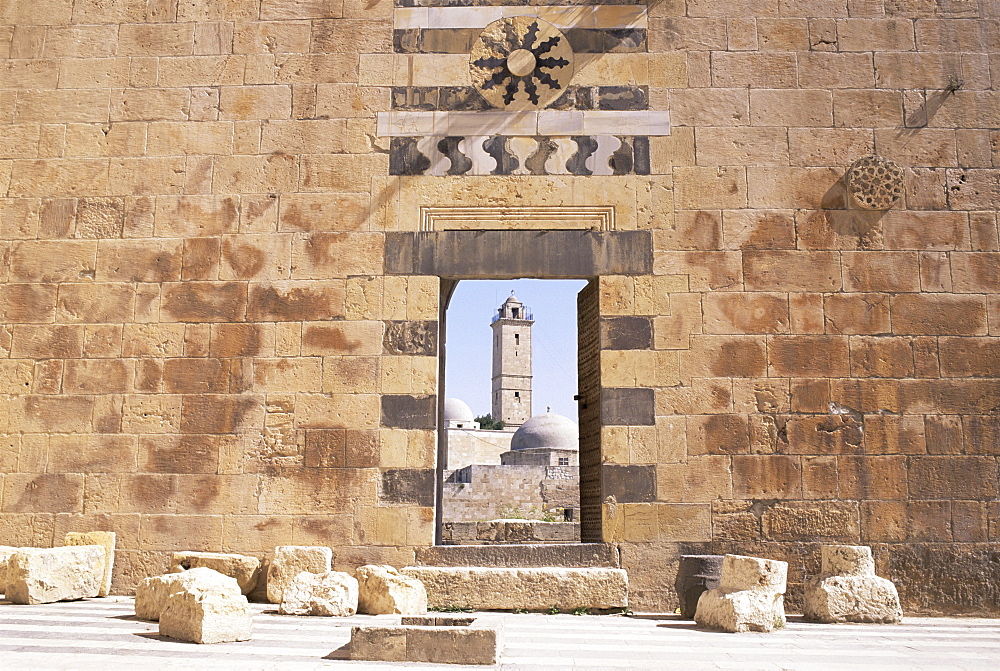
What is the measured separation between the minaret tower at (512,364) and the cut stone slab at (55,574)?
47261 millimetres

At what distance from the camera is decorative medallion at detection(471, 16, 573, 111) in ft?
22.6

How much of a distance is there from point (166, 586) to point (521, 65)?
457 centimetres

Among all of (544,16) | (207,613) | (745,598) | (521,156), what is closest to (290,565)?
(207,613)

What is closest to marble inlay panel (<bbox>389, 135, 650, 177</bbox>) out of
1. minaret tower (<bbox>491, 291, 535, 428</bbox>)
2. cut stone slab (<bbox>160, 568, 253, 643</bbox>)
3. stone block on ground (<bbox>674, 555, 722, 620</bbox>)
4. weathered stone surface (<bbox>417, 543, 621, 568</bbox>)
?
weathered stone surface (<bbox>417, 543, 621, 568</bbox>)

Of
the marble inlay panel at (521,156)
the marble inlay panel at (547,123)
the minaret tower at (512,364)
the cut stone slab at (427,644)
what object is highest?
the minaret tower at (512,364)

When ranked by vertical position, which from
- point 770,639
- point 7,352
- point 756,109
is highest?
point 756,109

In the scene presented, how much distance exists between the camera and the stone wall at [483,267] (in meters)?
6.36

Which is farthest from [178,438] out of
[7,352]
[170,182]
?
[170,182]

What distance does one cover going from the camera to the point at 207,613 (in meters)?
4.27

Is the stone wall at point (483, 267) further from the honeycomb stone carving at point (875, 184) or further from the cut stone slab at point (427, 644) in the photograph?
the cut stone slab at point (427, 644)

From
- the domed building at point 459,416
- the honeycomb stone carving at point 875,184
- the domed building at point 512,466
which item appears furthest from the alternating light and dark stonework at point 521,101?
the domed building at point 459,416

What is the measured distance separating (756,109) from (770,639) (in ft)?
13.5

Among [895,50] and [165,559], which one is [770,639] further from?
[895,50]

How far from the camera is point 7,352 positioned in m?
6.78
